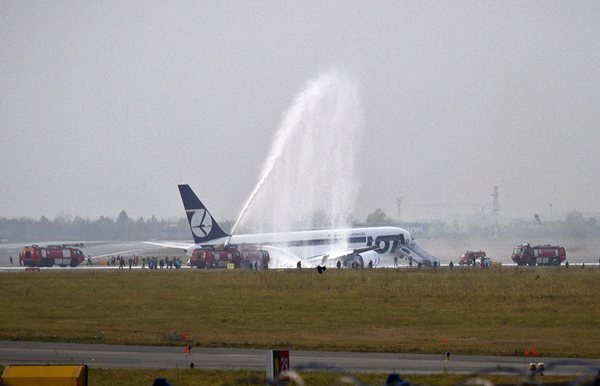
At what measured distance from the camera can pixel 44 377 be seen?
1881 centimetres

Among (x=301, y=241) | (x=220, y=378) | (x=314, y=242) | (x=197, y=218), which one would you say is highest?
(x=197, y=218)

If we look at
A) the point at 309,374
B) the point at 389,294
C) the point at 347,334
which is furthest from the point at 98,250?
the point at 309,374

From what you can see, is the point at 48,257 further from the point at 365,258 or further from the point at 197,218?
the point at 365,258

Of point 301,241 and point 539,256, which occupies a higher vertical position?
point 301,241

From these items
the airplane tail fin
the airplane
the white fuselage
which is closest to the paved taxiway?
the airplane

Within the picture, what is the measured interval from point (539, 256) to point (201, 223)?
1745 inches

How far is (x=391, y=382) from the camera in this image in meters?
14.7

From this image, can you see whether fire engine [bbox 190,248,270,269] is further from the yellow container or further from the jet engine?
the yellow container

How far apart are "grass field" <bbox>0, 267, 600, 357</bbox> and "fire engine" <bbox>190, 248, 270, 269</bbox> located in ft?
74.6

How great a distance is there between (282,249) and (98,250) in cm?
8309

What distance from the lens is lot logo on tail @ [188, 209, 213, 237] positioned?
10150 centimetres

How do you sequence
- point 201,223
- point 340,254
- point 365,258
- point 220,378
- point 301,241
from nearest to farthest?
point 220,378 → point 365,258 → point 340,254 → point 301,241 → point 201,223

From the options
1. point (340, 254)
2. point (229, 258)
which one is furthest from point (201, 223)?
point (340, 254)

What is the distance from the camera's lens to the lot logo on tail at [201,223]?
10150 cm
